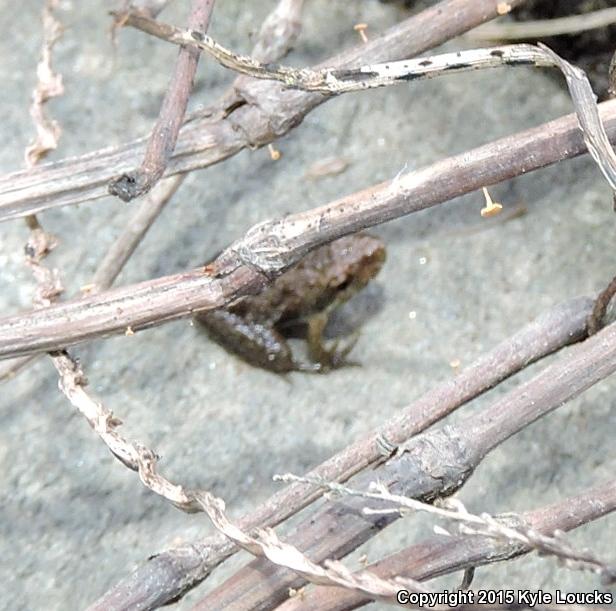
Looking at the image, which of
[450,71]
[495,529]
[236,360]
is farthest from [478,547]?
[236,360]

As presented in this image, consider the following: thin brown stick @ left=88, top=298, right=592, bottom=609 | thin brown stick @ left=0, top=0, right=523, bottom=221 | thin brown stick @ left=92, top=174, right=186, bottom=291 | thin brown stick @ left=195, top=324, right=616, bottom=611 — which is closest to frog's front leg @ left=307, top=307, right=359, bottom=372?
→ thin brown stick @ left=92, top=174, right=186, bottom=291

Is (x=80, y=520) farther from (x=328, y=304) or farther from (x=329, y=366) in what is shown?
(x=328, y=304)

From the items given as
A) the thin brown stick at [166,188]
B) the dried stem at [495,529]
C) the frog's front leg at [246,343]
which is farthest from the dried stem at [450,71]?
the frog's front leg at [246,343]

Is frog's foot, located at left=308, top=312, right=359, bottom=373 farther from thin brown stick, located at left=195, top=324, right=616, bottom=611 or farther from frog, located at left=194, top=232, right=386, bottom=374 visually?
thin brown stick, located at left=195, top=324, right=616, bottom=611

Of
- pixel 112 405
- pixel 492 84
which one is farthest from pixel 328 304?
pixel 492 84

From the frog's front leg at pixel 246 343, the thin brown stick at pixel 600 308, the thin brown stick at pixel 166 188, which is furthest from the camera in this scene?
the frog's front leg at pixel 246 343

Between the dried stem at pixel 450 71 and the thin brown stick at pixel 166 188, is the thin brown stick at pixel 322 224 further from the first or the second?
the thin brown stick at pixel 166 188
